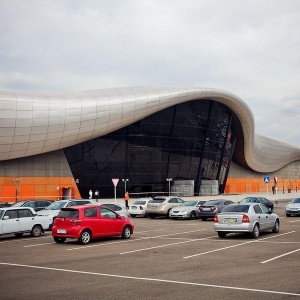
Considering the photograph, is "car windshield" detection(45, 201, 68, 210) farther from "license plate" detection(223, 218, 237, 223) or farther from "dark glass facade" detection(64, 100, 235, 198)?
"dark glass facade" detection(64, 100, 235, 198)

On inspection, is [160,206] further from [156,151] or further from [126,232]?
[156,151]

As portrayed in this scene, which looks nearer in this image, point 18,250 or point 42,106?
point 18,250

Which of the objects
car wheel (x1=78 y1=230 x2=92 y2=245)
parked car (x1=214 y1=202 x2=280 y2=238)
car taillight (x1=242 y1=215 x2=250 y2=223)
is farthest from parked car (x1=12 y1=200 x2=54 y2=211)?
car taillight (x1=242 y1=215 x2=250 y2=223)

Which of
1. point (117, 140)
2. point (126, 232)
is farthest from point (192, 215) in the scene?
point (117, 140)

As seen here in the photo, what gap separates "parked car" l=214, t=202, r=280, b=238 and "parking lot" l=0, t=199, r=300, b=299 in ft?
1.46

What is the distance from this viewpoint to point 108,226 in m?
18.0

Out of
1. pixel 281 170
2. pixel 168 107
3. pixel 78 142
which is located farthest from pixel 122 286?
pixel 281 170

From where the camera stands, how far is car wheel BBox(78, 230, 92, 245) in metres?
16.8

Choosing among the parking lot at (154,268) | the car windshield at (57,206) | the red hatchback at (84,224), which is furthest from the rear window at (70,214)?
the car windshield at (57,206)

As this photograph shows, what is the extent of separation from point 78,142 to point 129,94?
7.51 metres

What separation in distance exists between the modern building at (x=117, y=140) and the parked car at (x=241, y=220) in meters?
23.0

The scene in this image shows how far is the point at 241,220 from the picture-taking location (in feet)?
58.0

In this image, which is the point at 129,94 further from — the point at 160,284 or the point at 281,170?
the point at 281,170

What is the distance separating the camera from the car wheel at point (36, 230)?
20734 millimetres
